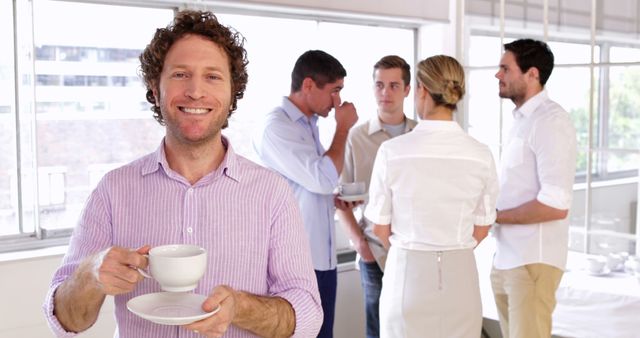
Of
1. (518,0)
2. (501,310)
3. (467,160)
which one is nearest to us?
(467,160)

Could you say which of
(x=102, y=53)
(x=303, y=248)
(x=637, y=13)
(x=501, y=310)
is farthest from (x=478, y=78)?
(x=303, y=248)

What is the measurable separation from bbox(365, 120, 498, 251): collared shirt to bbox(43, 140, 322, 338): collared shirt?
38.3 inches

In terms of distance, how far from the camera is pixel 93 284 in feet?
4.15

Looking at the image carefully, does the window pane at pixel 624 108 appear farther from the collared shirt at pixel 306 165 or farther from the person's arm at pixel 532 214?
the collared shirt at pixel 306 165

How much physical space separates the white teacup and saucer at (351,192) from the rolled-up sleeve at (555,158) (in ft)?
2.32

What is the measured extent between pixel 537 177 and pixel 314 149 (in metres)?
0.86

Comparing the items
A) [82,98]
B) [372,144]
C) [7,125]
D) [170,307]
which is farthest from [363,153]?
[170,307]

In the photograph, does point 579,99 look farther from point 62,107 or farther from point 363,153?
point 62,107

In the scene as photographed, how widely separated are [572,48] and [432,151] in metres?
1.29

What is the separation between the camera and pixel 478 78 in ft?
12.6

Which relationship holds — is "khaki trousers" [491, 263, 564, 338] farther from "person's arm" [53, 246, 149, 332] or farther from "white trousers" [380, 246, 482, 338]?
"person's arm" [53, 246, 149, 332]

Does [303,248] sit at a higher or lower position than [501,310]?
higher

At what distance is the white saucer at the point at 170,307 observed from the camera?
115 centimetres

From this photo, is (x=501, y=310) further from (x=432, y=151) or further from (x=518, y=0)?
(x=518, y=0)
